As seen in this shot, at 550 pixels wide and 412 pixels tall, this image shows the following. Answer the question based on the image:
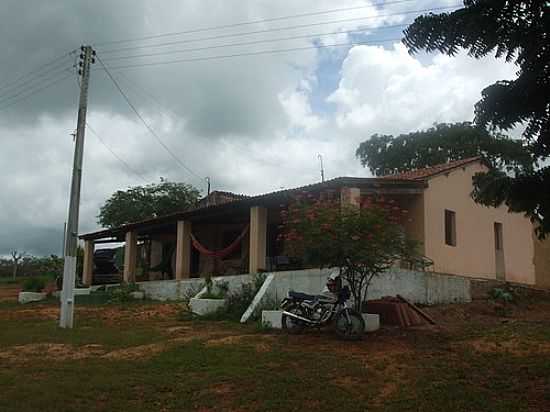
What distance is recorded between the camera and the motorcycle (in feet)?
33.5

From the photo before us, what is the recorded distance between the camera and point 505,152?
3023cm

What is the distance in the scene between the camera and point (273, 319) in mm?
11805

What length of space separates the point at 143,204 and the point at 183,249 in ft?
51.2

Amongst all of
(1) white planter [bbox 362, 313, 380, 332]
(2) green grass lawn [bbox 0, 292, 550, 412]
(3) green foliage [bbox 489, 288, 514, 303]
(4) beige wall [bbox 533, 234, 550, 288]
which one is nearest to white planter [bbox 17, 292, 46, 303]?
(2) green grass lawn [bbox 0, 292, 550, 412]

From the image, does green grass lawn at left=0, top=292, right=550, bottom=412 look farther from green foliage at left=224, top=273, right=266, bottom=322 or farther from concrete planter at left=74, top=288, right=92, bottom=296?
concrete planter at left=74, top=288, right=92, bottom=296

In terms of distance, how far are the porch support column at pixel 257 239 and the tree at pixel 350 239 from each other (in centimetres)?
508

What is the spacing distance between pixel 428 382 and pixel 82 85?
36.3 feet

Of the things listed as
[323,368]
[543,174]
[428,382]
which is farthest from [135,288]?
[543,174]

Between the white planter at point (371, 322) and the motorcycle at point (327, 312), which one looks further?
the white planter at point (371, 322)

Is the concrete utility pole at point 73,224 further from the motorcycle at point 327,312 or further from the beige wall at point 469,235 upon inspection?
the beige wall at point 469,235

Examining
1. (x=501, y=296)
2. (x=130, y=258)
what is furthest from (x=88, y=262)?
(x=501, y=296)

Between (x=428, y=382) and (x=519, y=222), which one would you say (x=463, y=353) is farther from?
(x=519, y=222)

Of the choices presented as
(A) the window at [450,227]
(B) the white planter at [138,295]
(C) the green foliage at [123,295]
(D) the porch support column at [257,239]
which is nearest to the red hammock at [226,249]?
(D) the porch support column at [257,239]

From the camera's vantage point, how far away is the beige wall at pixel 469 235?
16.6 metres
